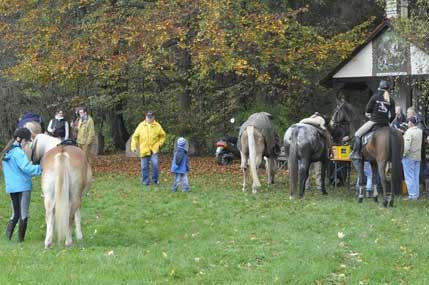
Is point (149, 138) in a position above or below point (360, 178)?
above

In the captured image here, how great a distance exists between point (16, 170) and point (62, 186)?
1175 millimetres

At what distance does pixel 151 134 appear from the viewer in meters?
18.5

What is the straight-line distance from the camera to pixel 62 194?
1027cm

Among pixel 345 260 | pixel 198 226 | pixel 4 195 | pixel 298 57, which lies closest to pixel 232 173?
pixel 298 57

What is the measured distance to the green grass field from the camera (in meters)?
8.84

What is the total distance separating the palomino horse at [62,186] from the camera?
10.3 metres

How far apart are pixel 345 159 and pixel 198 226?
5866mm

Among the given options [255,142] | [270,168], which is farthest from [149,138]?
[270,168]

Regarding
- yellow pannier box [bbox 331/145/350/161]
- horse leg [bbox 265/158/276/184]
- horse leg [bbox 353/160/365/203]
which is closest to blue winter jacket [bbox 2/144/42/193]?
horse leg [bbox 353/160/365/203]

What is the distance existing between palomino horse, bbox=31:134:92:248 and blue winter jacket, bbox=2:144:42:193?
46 centimetres

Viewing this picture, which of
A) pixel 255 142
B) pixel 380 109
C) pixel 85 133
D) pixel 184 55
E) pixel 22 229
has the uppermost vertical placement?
pixel 184 55

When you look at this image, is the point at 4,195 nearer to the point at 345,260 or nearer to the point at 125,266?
the point at 125,266

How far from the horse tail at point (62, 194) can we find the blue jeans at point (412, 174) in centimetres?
863

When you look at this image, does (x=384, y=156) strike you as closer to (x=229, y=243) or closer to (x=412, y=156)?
(x=412, y=156)
